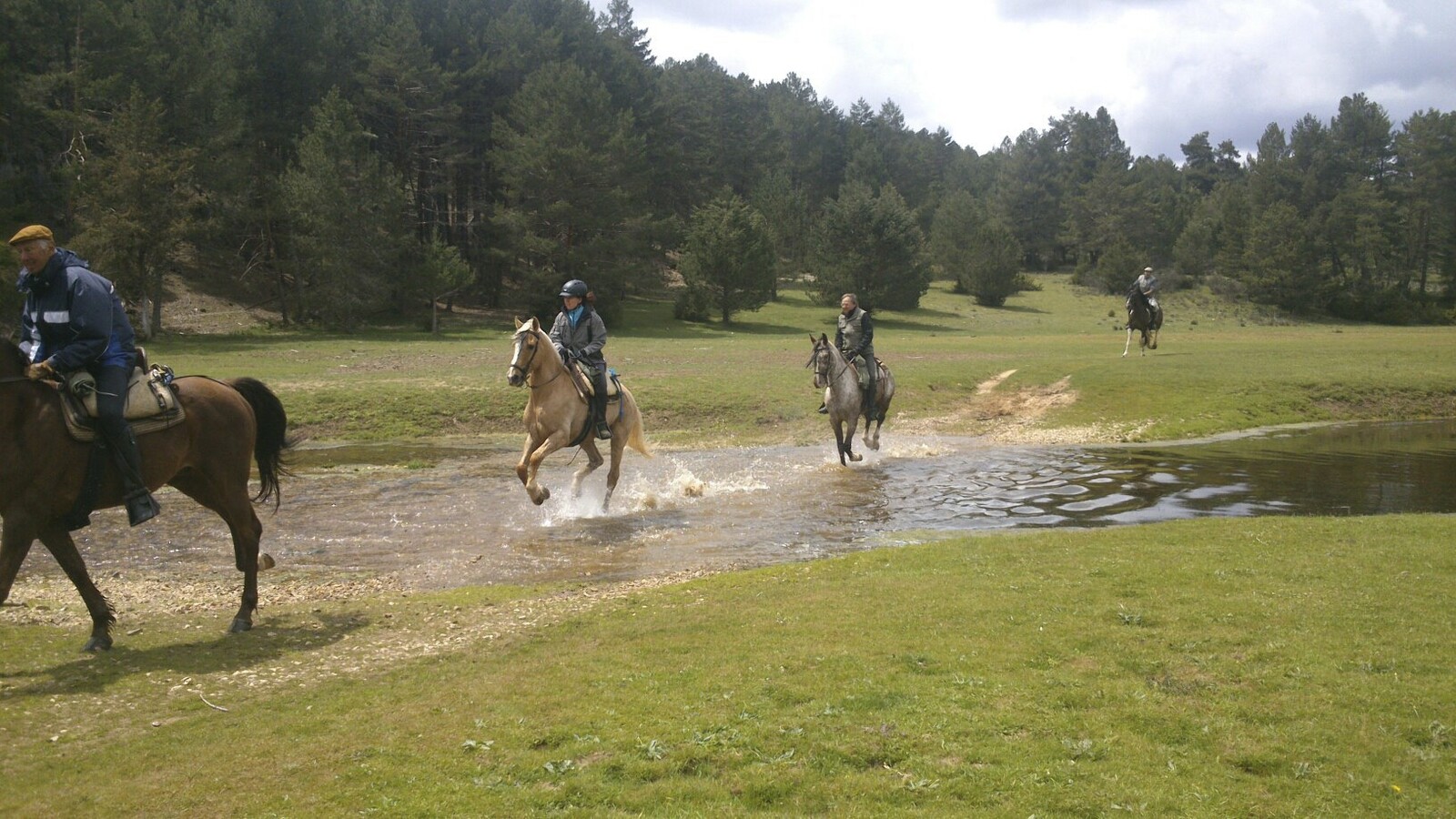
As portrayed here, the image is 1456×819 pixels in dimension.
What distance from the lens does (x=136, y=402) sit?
30.2 feet

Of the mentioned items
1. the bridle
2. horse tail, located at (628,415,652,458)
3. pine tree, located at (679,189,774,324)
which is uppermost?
pine tree, located at (679,189,774,324)

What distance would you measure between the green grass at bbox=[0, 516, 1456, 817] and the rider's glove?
2.46m

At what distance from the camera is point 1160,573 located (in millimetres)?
10195

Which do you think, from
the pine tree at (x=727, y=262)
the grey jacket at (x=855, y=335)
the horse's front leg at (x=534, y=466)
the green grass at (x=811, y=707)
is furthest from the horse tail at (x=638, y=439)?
the pine tree at (x=727, y=262)

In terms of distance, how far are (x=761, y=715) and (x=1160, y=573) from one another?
5.69 meters

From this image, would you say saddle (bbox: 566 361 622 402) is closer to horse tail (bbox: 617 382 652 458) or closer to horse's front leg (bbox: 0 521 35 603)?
horse tail (bbox: 617 382 652 458)

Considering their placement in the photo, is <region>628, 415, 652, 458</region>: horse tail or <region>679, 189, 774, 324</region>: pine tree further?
<region>679, 189, 774, 324</region>: pine tree

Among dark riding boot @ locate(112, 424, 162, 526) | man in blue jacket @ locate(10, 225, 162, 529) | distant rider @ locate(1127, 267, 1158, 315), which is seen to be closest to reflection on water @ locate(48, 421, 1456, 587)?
dark riding boot @ locate(112, 424, 162, 526)

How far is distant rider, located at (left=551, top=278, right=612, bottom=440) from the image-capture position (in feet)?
55.4

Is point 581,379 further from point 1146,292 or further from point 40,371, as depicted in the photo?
point 1146,292

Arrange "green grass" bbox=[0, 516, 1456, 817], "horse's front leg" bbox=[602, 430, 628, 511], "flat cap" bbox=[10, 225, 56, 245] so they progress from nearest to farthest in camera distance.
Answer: "green grass" bbox=[0, 516, 1456, 817], "flat cap" bbox=[10, 225, 56, 245], "horse's front leg" bbox=[602, 430, 628, 511]

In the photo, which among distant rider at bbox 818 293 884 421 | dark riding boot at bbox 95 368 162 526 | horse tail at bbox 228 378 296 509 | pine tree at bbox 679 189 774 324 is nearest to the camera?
dark riding boot at bbox 95 368 162 526

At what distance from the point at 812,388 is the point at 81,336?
24410mm

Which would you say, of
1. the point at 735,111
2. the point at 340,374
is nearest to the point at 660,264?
the point at 735,111
